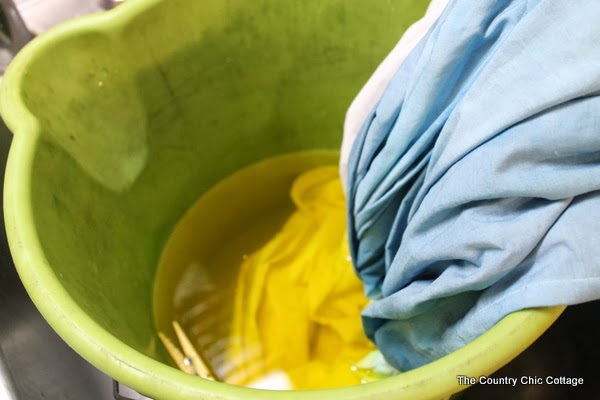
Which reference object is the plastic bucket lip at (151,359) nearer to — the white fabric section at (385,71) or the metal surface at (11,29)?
the white fabric section at (385,71)

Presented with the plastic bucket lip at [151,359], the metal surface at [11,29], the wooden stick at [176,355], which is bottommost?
the wooden stick at [176,355]

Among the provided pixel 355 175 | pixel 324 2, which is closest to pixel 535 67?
pixel 355 175

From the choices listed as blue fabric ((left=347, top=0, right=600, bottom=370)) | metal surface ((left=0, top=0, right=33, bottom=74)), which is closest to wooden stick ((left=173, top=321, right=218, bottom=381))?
blue fabric ((left=347, top=0, right=600, bottom=370))

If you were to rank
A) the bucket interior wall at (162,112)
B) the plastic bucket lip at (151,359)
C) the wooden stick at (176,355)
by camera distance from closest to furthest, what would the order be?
the plastic bucket lip at (151,359)
the bucket interior wall at (162,112)
the wooden stick at (176,355)

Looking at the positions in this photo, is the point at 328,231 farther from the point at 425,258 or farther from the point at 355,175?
the point at 425,258

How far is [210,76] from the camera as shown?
0.65 metres

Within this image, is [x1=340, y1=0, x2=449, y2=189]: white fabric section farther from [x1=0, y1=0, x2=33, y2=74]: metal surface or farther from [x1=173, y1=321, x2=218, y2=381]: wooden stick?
[x1=0, y1=0, x2=33, y2=74]: metal surface

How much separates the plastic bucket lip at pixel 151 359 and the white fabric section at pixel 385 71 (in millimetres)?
267

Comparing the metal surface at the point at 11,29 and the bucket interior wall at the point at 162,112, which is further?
the metal surface at the point at 11,29

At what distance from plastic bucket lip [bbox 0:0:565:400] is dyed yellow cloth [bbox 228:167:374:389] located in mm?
320

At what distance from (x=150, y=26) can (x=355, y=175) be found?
0.85 feet

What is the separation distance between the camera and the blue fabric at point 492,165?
0.33m

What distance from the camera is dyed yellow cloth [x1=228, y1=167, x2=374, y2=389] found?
26.5 inches

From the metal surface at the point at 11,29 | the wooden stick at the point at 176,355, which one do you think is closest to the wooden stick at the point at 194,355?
the wooden stick at the point at 176,355
